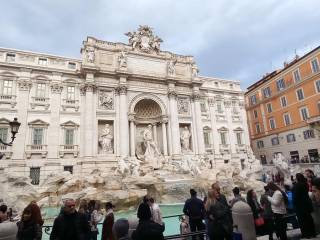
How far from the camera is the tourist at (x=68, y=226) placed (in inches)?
134

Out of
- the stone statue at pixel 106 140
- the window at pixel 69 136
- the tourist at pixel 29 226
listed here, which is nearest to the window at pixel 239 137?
the stone statue at pixel 106 140

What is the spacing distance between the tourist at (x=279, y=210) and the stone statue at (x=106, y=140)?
55.5ft

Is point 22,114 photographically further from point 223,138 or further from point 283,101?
point 283,101

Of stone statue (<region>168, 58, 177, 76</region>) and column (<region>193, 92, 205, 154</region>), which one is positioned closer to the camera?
column (<region>193, 92, 205, 154</region>)

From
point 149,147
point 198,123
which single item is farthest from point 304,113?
point 149,147

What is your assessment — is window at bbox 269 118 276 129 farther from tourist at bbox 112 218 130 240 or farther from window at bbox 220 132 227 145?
tourist at bbox 112 218 130 240

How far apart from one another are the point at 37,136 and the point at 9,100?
12.0 feet

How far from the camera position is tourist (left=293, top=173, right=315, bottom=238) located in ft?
15.2

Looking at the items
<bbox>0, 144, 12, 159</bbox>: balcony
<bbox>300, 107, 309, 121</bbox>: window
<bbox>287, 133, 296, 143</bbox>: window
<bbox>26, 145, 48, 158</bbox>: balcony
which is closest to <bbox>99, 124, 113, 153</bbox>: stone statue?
<bbox>26, 145, 48, 158</bbox>: balcony

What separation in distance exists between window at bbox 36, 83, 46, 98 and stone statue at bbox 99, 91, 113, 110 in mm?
4805

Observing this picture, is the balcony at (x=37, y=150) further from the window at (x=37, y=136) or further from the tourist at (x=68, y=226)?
the tourist at (x=68, y=226)

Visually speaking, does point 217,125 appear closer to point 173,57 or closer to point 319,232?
point 173,57

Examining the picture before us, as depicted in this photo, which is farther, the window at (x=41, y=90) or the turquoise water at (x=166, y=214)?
the window at (x=41, y=90)

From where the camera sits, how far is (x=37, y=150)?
1850 cm
